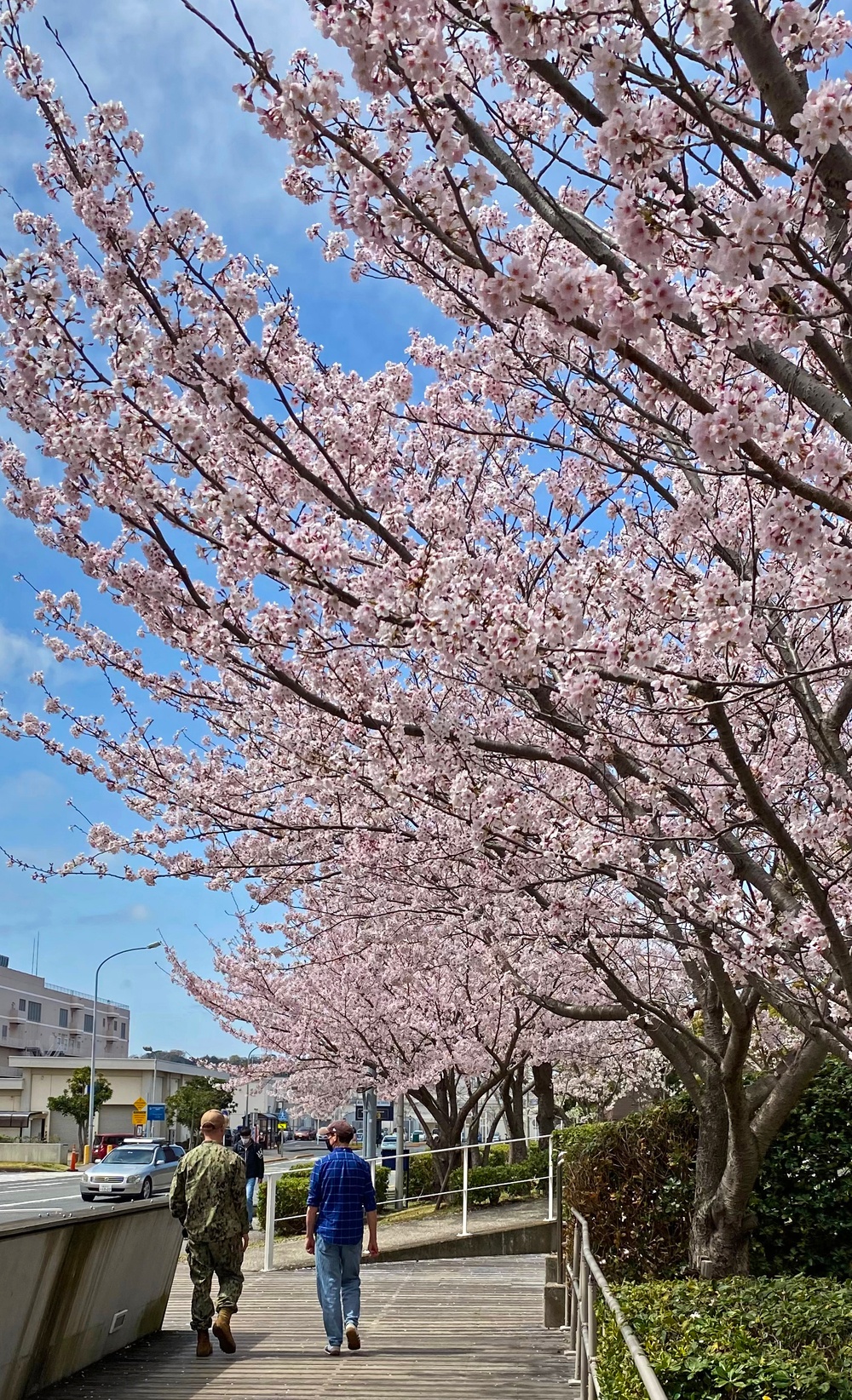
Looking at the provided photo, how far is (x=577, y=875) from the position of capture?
6848 millimetres

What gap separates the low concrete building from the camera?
71.0 m

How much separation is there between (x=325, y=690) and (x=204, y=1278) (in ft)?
13.3

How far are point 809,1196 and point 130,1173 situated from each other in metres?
19.4

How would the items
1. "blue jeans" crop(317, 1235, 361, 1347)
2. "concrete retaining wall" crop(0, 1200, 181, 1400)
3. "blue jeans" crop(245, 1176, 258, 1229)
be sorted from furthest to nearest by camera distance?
"blue jeans" crop(245, 1176, 258, 1229), "blue jeans" crop(317, 1235, 361, 1347), "concrete retaining wall" crop(0, 1200, 181, 1400)

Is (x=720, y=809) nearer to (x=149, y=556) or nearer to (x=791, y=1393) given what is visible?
(x=791, y=1393)

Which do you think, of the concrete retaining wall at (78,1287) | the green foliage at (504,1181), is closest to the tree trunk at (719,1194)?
the concrete retaining wall at (78,1287)

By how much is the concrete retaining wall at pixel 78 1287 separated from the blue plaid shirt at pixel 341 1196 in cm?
124

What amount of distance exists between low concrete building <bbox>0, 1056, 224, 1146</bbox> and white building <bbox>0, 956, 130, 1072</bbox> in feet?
6.73

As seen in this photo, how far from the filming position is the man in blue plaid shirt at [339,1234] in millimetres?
8047

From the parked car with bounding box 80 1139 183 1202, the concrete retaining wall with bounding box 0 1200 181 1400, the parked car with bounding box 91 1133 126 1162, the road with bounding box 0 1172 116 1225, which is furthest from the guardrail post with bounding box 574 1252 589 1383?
the parked car with bounding box 91 1133 126 1162

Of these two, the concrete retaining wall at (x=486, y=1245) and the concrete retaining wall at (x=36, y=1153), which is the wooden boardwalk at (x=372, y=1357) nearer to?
the concrete retaining wall at (x=486, y=1245)

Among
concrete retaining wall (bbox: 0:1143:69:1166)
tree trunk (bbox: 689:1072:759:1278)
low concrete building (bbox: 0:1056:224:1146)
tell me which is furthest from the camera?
low concrete building (bbox: 0:1056:224:1146)

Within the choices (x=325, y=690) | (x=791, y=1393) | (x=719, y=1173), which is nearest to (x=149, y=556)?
(x=325, y=690)

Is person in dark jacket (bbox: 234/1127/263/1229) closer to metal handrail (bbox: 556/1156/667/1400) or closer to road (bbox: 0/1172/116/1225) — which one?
road (bbox: 0/1172/116/1225)
